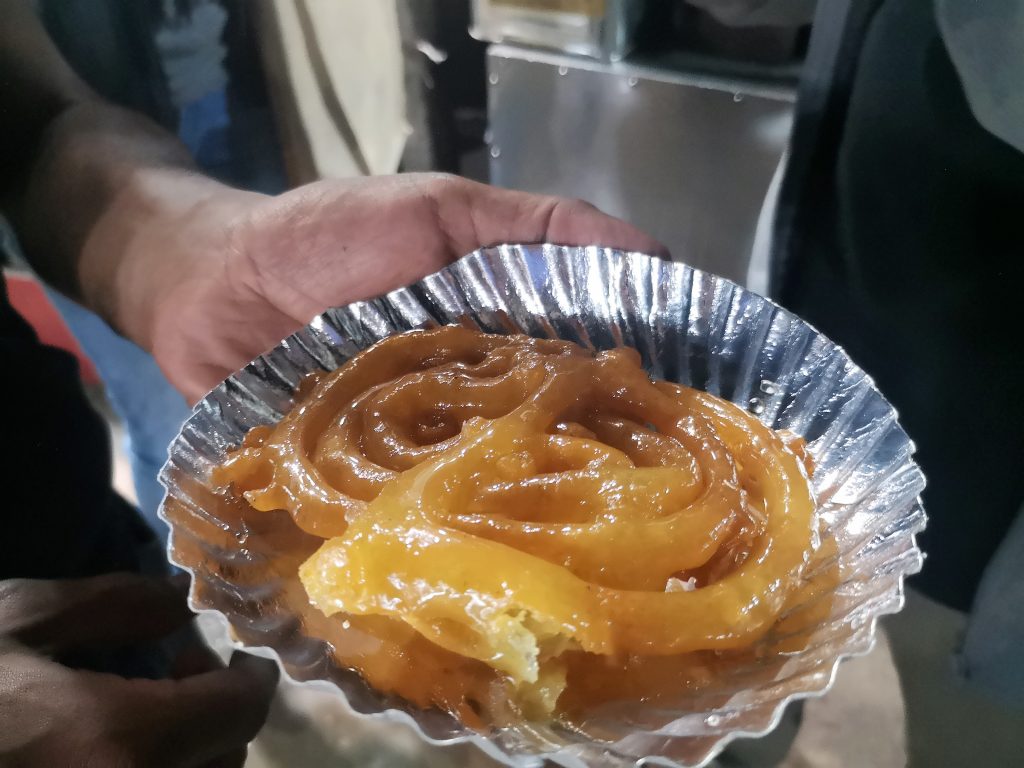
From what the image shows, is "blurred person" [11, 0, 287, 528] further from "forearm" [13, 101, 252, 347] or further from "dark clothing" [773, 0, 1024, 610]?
"dark clothing" [773, 0, 1024, 610]

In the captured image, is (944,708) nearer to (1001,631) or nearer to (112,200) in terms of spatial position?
(1001,631)

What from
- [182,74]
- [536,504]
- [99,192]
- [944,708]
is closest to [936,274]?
[944,708]

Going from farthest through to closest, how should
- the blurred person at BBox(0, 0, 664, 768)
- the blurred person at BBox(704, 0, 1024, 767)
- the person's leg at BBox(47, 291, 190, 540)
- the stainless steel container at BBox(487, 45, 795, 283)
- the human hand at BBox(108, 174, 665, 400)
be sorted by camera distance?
the person's leg at BBox(47, 291, 190, 540), the stainless steel container at BBox(487, 45, 795, 283), the human hand at BBox(108, 174, 665, 400), the blurred person at BBox(704, 0, 1024, 767), the blurred person at BBox(0, 0, 664, 768)

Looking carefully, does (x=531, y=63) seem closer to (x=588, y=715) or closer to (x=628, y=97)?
(x=628, y=97)

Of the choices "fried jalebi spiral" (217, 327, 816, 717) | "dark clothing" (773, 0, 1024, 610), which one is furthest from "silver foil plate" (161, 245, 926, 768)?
"dark clothing" (773, 0, 1024, 610)

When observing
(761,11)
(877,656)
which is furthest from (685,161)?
(877,656)

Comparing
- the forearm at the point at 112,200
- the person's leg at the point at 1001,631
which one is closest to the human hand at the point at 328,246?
the forearm at the point at 112,200

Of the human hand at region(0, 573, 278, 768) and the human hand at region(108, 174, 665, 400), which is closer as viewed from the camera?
the human hand at region(0, 573, 278, 768)
